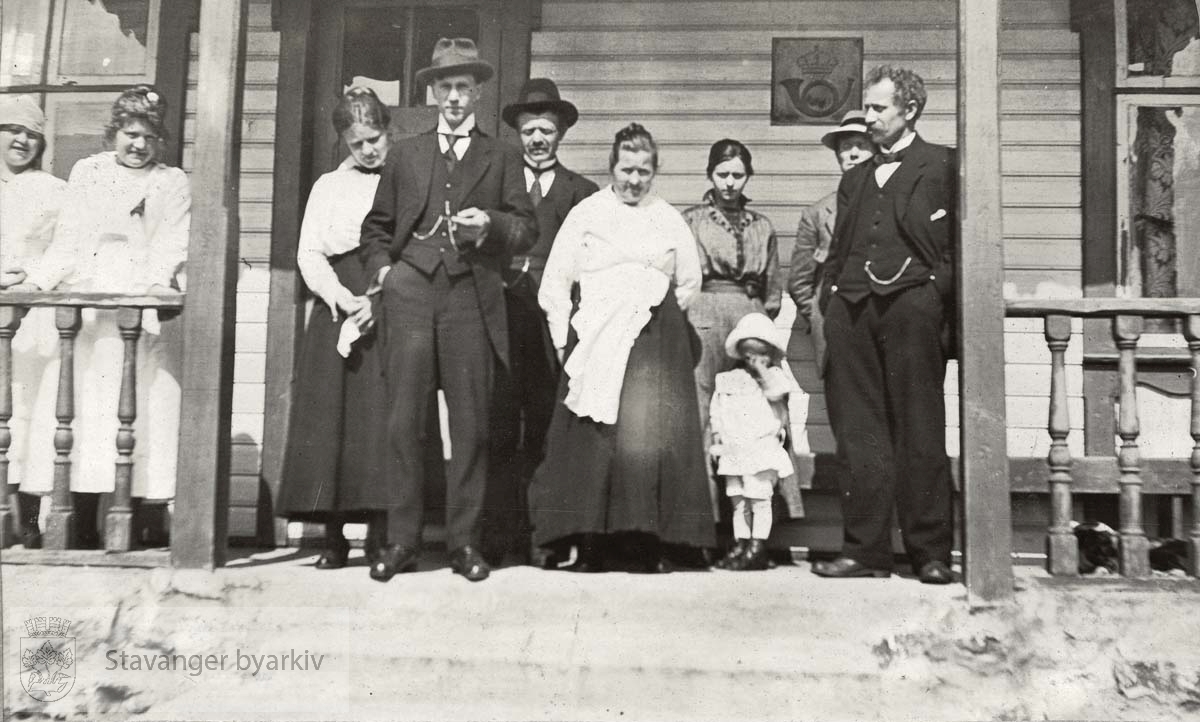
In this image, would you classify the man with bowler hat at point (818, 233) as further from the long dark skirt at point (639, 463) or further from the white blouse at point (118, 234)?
the white blouse at point (118, 234)

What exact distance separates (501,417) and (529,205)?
95cm

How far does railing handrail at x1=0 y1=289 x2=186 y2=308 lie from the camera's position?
464 cm

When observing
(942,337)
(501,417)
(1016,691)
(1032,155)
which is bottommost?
(1016,691)

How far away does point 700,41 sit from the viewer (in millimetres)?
6008

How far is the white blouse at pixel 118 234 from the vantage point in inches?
204

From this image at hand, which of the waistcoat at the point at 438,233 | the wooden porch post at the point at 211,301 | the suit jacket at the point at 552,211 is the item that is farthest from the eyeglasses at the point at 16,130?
the suit jacket at the point at 552,211

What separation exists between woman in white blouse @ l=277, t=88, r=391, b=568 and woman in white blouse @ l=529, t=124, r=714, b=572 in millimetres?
779

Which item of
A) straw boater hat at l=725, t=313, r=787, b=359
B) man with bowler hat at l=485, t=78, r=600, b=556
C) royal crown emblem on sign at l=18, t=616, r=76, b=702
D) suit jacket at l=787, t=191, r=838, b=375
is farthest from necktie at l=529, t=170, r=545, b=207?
royal crown emblem on sign at l=18, t=616, r=76, b=702

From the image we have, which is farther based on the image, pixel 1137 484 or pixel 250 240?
pixel 250 240

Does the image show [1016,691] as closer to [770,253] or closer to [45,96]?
[770,253]

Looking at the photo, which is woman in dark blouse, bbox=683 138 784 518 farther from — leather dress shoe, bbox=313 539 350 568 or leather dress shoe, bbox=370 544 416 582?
leather dress shoe, bbox=313 539 350 568

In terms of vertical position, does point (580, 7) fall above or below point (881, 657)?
above

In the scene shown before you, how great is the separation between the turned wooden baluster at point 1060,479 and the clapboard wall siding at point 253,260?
156 inches

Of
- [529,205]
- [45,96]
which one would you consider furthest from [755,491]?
[45,96]
